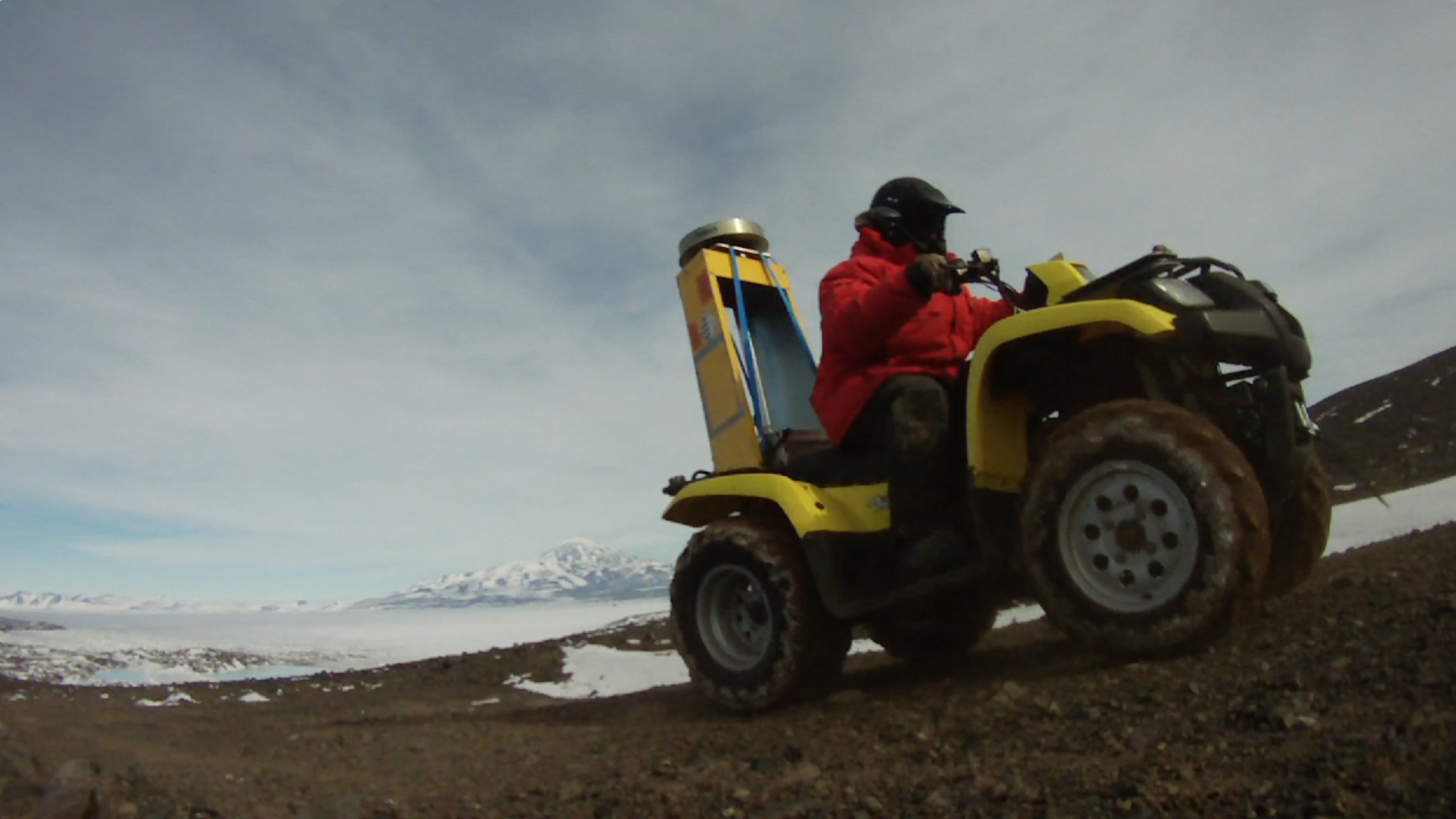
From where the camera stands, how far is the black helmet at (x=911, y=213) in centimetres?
462

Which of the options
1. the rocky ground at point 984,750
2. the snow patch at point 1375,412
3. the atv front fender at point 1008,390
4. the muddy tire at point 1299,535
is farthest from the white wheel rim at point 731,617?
the snow patch at point 1375,412

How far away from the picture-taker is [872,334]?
421 cm

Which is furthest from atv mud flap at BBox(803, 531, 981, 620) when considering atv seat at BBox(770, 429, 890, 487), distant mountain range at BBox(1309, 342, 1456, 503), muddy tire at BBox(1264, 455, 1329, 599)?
distant mountain range at BBox(1309, 342, 1456, 503)

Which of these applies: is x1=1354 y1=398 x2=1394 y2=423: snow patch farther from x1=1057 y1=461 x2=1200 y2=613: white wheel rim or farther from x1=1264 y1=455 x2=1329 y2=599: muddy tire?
x1=1057 y1=461 x2=1200 y2=613: white wheel rim

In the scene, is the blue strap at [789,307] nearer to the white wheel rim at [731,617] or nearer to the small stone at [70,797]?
the white wheel rim at [731,617]

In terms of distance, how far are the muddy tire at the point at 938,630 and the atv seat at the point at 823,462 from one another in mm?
949

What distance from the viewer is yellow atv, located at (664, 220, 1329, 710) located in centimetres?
327

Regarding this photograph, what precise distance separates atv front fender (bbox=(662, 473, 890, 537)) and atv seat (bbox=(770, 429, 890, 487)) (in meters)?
0.05

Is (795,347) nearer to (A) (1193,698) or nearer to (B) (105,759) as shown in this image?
(A) (1193,698)

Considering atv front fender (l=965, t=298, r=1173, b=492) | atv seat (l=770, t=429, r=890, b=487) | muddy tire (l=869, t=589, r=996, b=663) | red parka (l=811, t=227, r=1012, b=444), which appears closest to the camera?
atv front fender (l=965, t=298, r=1173, b=492)

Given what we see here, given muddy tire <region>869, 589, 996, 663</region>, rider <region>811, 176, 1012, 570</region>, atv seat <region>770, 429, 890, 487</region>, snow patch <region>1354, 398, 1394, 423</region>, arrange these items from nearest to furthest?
rider <region>811, 176, 1012, 570</region>, atv seat <region>770, 429, 890, 487</region>, muddy tire <region>869, 589, 996, 663</region>, snow patch <region>1354, 398, 1394, 423</region>

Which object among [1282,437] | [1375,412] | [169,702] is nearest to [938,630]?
[1282,437]

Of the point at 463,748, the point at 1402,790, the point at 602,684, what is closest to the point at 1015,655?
the point at 463,748

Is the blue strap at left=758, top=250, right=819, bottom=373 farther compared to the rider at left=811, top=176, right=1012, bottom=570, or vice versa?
the blue strap at left=758, top=250, right=819, bottom=373
